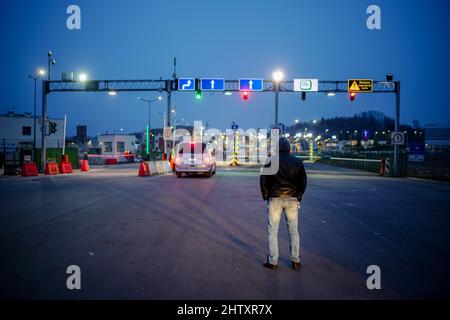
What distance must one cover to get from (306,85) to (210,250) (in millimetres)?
26049

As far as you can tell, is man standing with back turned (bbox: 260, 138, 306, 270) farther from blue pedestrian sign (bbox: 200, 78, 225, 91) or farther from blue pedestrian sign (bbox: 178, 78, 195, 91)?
blue pedestrian sign (bbox: 178, 78, 195, 91)

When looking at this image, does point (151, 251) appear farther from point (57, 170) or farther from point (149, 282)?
point (57, 170)

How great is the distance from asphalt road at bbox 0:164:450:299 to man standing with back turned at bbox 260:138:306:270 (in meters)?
0.28

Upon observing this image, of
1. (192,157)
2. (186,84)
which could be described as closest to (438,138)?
(186,84)

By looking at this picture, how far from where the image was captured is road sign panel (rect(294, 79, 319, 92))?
30016 mm

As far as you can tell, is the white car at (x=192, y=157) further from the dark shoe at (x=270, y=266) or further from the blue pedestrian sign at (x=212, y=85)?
the dark shoe at (x=270, y=266)

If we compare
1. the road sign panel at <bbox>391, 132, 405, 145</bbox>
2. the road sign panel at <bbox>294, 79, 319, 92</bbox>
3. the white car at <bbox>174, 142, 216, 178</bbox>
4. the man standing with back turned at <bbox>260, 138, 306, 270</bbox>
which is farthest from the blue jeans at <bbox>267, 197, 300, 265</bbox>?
the road sign panel at <bbox>294, 79, 319, 92</bbox>

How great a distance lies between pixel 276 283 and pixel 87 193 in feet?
36.5

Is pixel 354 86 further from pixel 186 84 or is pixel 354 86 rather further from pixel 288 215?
pixel 288 215

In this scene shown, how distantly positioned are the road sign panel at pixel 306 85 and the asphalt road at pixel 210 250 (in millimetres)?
19432

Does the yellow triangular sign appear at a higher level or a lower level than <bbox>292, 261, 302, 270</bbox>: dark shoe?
higher

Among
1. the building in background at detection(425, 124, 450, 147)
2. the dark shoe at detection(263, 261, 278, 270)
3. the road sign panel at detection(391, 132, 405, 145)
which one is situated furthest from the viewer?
the building in background at detection(425, 124, 450, 147)

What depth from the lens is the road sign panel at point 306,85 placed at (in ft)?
98.5
